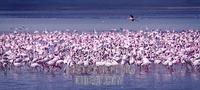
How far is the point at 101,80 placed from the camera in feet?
55.2

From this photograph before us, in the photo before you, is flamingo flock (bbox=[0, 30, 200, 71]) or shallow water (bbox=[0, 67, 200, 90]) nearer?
shallow water (bbox=[0, 67, 200, 90])

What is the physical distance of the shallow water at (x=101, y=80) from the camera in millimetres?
15965

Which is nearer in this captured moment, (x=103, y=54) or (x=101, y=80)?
(x=101, y=80)

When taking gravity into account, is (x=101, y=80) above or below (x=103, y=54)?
below

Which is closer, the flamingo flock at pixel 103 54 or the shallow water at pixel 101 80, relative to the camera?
the shallow water at pixel 101 80

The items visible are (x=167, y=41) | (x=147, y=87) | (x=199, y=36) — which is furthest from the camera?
(x=199, y=36)

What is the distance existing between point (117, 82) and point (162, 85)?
99cm

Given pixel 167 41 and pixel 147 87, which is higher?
pixel 167 41

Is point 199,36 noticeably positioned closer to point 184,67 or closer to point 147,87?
point 184,67

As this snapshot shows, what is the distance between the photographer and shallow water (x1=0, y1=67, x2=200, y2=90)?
629 inches

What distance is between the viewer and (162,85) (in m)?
16.2

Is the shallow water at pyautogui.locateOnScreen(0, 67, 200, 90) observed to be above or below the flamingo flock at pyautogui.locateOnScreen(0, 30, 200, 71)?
below

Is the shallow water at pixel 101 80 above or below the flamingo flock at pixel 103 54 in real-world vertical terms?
below

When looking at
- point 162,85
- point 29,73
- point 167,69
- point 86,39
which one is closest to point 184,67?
point 167,69
